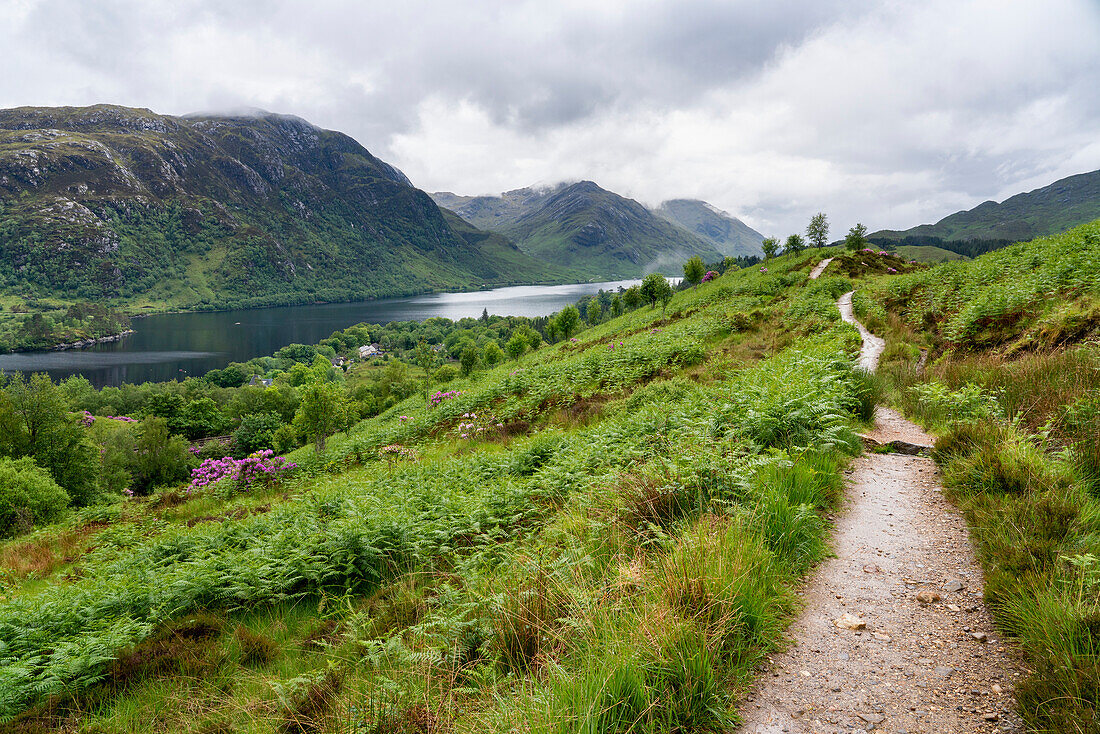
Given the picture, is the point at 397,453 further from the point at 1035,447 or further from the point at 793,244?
the point at 793,244

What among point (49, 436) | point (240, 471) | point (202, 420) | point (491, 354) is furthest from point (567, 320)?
point (202, 420)

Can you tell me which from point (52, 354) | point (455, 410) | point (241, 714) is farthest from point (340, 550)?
point (52, 354)

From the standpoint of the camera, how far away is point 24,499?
1767 cm

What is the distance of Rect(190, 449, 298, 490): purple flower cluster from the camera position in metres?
14.8

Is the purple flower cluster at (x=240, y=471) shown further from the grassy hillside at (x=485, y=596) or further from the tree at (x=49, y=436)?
the tree at (x=49, y=436)

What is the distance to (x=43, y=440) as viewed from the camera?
2798 centimetres

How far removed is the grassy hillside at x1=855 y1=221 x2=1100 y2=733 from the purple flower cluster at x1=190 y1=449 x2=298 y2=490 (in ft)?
57.5

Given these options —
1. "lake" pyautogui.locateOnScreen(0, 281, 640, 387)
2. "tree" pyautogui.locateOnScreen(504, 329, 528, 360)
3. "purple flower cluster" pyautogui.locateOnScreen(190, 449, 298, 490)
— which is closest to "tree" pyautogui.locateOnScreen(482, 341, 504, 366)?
"tree" pyautogui.locateOnScreen(504, 329, 528, 360)

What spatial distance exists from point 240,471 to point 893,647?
58.0ft

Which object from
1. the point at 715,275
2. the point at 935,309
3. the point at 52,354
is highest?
the point at 715,275

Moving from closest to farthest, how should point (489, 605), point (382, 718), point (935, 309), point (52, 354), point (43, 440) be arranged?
1. point (382, 718)
2. point (489, 605)
3. point (935, 309)
4. point (43, 440)
5. point (52, 354)

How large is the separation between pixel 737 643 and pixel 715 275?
57.0 m

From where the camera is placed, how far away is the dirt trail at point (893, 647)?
2578 millimetres

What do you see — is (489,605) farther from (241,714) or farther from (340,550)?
(340,550)
